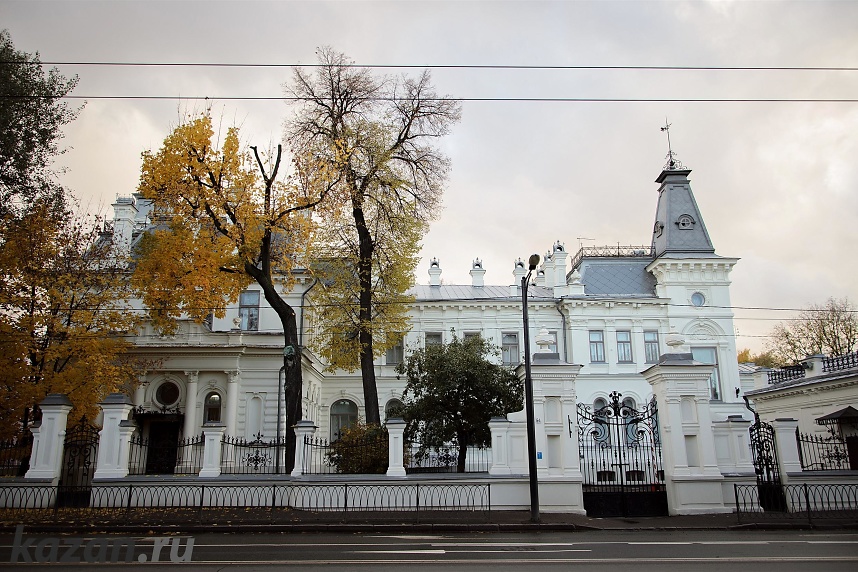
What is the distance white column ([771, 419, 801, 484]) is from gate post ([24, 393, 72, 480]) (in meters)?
18.8

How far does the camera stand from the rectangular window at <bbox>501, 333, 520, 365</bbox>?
37.3 metres

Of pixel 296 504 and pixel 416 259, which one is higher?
pixel 416 259

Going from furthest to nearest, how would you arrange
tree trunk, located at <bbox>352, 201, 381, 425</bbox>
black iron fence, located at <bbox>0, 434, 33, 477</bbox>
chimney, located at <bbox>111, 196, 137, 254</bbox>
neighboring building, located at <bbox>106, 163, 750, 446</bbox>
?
neighboring building, located at <bbox>106, 163, 750, 446</bbox>, chimney, located at <bbox>111, 196, 137, 254</bbox>, tree trunk, located at <bbox>352, 201, 381, 425</bbox>, black iron fence, located at <bbox>0, 434, 33, 477</bbox>

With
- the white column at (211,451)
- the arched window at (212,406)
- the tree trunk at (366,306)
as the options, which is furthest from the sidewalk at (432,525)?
the arched window at (212,406)

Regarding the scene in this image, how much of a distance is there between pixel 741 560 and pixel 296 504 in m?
11.0

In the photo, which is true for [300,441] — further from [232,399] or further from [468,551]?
[232,399]

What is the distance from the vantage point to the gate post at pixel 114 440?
17.1 meters

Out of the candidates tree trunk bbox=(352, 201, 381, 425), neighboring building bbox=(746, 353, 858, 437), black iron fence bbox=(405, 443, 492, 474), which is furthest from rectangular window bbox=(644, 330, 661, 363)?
tree trunk bbox=(352, 201, 381, 425)

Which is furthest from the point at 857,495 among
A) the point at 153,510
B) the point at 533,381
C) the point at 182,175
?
the point at 182,175

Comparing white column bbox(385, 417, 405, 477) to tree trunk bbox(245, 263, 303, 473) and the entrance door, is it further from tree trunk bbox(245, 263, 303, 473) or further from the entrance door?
the entrance door

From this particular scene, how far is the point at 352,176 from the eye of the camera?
23156 mm

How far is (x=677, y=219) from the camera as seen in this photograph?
1564 inches

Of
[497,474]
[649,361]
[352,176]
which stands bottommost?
[497,474]

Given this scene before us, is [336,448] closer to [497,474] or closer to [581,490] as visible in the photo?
[497,474]
